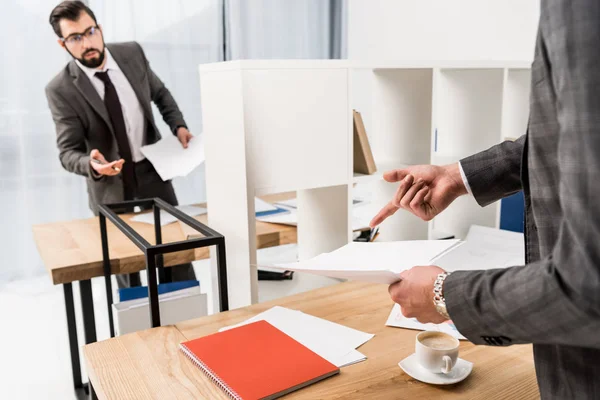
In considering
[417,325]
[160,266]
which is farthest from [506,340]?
[160,266]

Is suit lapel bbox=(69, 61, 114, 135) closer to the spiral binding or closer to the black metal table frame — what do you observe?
the black metal table frame

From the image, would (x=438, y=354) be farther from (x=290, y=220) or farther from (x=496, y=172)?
(x=290, y=220)

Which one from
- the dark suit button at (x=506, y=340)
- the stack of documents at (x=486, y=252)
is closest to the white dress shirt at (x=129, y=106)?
the stack of documents at (x=486, y=252)

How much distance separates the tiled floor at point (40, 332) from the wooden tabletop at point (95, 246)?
0.23 metres

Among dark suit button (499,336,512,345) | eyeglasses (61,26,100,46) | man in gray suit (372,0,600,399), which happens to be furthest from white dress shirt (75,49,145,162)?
dark suit button (499,336,512,345)

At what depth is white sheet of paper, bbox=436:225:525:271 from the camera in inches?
70.9

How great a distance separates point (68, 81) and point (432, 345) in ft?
7.75

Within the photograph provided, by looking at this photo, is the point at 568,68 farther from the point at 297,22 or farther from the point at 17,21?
the point at 297,22

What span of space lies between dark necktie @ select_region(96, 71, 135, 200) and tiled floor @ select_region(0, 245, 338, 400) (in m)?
0.84

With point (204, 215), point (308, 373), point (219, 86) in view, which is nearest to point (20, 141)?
point (204, 215)

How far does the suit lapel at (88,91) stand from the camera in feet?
9.02

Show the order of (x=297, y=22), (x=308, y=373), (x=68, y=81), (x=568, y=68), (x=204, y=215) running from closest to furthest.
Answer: (x=568, y=68) → (x=308, y=373) → (x=204, y=215) → (x=68, y=81) → (x=297, y=22)

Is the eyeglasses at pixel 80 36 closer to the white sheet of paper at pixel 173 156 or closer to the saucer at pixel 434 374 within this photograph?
the white sheet of paper at pixel 173 156

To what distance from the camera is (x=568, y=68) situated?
1.96 ft
